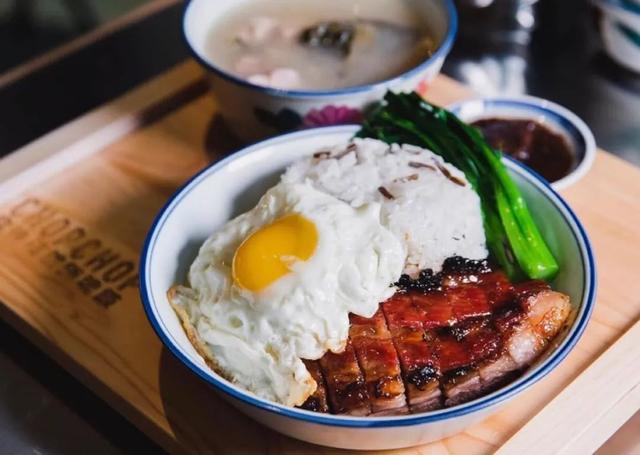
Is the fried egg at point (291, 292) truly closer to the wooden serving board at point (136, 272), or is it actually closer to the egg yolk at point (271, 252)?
the egg yolk at point (271, 252)

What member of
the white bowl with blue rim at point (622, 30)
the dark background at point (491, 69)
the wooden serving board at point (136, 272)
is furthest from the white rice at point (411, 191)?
the white bowl with blue rim at point (622, 30)

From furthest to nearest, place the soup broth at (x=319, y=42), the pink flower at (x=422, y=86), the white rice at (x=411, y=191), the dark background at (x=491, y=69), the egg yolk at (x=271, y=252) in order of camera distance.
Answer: the dark background at (x=491, y=69), the soup broth at (x=319, y=42), the pink flower at (x=422, y=86), the white rice at (x=411, y=191), the egg yolk at (x=271, y=252)

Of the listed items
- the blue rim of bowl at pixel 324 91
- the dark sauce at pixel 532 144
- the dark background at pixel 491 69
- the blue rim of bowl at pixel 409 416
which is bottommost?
the dark background at pixel 491 69

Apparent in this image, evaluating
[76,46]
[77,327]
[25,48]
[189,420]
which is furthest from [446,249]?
[25,48]

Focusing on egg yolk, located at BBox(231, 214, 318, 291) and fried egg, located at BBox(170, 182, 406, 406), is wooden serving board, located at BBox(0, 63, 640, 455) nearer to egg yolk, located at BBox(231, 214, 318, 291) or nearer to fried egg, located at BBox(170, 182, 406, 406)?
fried egg, located at BBox(170, 182, 406, 406)

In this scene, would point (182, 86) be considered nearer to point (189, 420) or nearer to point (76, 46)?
point (76, 46)
